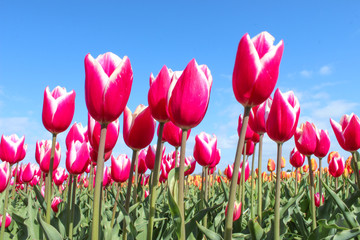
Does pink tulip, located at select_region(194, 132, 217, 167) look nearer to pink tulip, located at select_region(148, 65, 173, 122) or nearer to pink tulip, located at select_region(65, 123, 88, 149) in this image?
pink tulip, located at select_region(65, 123, 88, 149)

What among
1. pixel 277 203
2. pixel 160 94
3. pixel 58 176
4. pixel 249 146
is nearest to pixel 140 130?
pixel 160 94

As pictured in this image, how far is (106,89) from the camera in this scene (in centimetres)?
149

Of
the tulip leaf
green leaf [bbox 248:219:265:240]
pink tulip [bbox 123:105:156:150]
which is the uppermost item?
pink tulip [bbox 123:105:156:150]

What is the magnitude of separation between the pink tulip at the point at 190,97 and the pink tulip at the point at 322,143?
5.01 feet

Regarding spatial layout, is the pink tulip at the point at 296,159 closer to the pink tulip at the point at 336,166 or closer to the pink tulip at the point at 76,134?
the pink tulip at the point at 336,166

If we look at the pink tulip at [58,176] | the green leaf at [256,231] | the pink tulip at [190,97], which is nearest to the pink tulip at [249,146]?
the green leaf at [256,231]

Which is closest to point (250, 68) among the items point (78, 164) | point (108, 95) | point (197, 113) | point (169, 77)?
point (197, 113)

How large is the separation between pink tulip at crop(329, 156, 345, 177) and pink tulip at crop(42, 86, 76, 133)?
3.75 meters

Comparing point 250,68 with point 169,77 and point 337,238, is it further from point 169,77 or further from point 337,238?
point 337,238

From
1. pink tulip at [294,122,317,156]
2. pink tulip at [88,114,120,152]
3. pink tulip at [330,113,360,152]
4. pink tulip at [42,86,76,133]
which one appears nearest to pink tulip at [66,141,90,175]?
pink tulip at [42,86,76,133]

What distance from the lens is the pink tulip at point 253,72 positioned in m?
1.43

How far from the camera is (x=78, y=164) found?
250 centimetres

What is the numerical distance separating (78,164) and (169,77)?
3.90 ft

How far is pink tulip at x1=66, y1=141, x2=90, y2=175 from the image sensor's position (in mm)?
2492
